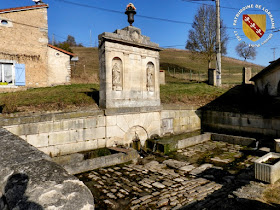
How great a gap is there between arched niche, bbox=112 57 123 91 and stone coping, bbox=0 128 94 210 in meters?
5.56

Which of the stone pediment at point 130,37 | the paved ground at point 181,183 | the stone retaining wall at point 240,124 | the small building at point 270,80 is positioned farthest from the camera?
the small building at point 270,80

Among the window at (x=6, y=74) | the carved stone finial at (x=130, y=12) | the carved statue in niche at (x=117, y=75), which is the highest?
the carved stone finial at (x=130, y=12)

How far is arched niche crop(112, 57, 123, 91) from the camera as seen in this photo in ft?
25.5

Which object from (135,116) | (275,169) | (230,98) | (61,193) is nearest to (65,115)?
(135,116)

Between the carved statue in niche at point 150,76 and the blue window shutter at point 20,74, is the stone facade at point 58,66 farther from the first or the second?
the carved statue in niche at point 150,76

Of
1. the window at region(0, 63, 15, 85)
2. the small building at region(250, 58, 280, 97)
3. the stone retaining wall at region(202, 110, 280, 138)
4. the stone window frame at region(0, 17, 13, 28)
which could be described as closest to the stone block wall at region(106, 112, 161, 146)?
the stone retaining wall at region(202, 110, 280, 138)

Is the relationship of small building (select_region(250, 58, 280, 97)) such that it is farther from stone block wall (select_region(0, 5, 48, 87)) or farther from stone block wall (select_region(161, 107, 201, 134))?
stone block wall (select_region(0, 5, 48, 87))

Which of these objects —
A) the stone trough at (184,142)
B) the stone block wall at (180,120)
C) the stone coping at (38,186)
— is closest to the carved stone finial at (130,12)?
the stone block wall at (180,120)

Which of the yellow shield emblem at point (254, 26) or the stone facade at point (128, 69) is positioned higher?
the yellow shield emblem at point (254, 26)

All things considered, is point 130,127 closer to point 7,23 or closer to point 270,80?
point 270,80

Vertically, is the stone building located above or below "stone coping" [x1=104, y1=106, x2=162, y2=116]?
above

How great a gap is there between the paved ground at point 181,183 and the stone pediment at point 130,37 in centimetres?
454

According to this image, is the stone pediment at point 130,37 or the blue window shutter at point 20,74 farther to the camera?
the blue window shutter at point 20,74

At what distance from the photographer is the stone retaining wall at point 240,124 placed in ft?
29.0
